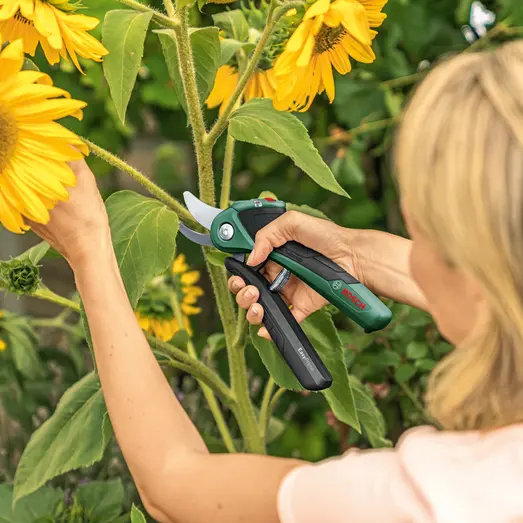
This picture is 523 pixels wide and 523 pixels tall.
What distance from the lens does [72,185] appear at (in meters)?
0.60

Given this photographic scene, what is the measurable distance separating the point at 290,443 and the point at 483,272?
3.21ft

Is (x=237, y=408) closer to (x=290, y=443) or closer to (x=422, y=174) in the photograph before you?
(x=422, y=174)

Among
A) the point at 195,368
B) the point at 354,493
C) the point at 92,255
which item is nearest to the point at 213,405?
the point at 195,368

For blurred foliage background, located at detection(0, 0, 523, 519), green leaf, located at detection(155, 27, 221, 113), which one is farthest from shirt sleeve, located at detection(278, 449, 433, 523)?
blurred foliage background, located at detection(0, 0, 523, 519)

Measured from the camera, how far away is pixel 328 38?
0.69 meters

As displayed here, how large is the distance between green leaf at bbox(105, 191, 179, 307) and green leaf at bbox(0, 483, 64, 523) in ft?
1.19

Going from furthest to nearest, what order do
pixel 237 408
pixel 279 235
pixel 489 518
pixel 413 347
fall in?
pixel 413 347 → pixel 237 408 → pixel 279 235 → pixel 489 518

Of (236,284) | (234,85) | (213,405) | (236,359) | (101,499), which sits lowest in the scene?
(101,499)

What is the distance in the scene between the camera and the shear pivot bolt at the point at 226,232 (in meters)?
0.70

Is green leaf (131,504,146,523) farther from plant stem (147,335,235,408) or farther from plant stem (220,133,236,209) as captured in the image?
plant stem (220,133,236,209)

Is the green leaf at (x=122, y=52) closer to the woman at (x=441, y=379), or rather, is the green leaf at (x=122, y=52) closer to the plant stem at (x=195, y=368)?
the woman at (x=441, y=379)

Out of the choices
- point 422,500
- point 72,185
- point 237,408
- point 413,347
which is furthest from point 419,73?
point 422,500

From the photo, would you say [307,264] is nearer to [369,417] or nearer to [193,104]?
[193,104]

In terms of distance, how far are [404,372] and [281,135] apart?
1.59 ft
